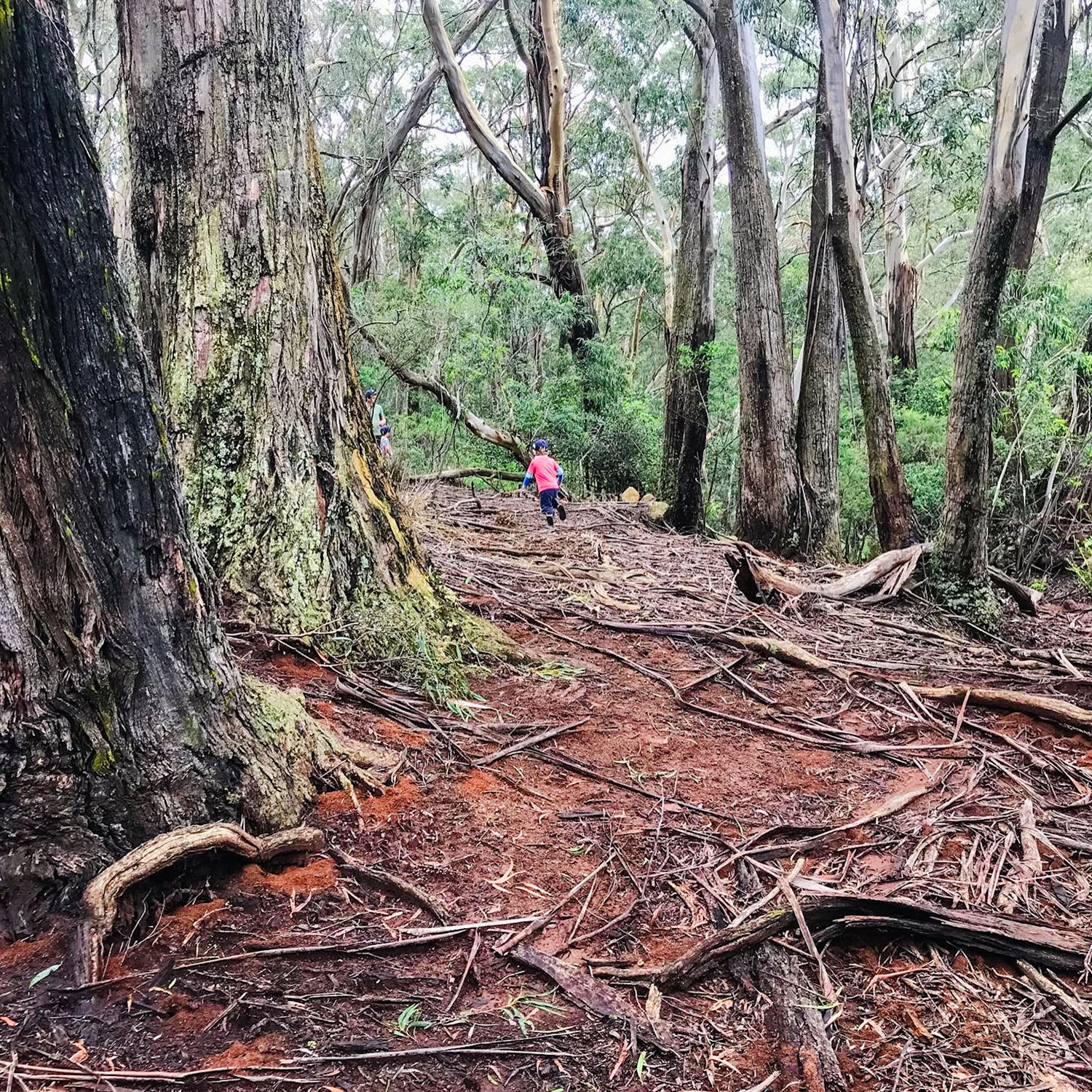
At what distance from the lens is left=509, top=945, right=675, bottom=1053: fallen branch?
1860mm

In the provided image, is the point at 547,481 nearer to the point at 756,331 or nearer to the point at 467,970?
the point at 756,331

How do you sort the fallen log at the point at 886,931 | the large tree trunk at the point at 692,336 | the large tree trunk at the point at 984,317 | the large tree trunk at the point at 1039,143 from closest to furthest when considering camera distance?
1. the fallen log at the point at 886,931
2. the large tree trunk at the point at 984,317
3. the large tree trunk at the point at 1039,143
4. the large tree trunk at the point at 692,336

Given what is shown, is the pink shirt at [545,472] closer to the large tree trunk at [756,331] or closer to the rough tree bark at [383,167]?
the large tree trunk at [756,331]

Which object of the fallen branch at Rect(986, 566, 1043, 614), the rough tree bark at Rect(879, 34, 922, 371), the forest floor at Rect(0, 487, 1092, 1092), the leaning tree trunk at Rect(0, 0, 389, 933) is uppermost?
the rough tree bark at Rect(879, 34, 922, 371)

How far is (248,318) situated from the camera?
362 centimetres

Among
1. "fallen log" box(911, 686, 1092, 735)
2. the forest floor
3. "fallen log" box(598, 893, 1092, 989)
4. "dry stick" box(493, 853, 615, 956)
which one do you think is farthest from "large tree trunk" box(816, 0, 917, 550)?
"dry stick" box(493, 853, 615, 956)

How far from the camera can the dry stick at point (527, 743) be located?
3100 mm

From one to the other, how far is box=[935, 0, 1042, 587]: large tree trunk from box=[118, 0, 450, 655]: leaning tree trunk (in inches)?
188

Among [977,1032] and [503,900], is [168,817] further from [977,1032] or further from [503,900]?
[977,1032]

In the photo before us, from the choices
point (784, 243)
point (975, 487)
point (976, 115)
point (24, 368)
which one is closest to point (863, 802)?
point (24, 368)

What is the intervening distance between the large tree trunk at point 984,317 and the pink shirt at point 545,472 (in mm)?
4359

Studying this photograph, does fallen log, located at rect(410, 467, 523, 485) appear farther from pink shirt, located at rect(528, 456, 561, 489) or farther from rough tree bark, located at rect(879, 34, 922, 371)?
rough tree bark, located at rect(879, 34, 922, 371)

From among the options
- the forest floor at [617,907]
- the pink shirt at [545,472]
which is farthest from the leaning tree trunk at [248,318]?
the pink shirt at [545,472]

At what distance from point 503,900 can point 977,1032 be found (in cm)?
118
